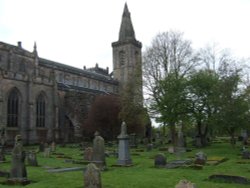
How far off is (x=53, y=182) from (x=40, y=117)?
32340 mm

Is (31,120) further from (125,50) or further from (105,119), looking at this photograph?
(125,50)

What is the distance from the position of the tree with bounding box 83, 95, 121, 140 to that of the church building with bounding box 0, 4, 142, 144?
308 cm

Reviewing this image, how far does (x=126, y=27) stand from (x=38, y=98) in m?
27.7

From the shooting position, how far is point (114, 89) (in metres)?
65.9

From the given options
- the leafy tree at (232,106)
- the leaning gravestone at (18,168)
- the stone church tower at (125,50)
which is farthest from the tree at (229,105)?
the stone church tower at (125,50)

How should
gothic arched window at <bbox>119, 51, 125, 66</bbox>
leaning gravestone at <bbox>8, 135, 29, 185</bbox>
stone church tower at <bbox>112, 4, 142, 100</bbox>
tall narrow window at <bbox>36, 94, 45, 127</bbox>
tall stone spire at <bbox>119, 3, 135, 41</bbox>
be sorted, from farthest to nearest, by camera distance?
gothic arched window at <bbox>119, 51, 125, 66</bbox> < tall stone spire at <bbox>119, 3, 135, 41</bbox> < stone church tower at <bbox>112, 4, 142, 100</bbox> < tall narrow window at <bbox>36, 94, 45, 127</bbox> < leaning gravestone at <bbox>8, 135, 29, 185</bbox>

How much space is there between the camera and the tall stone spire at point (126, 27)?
64312 millimetres

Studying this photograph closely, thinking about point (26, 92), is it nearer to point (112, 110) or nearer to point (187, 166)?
point (112, 110)

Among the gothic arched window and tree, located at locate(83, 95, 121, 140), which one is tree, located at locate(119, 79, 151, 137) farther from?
the gothic arched window

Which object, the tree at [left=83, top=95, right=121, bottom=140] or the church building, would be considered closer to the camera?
the church building

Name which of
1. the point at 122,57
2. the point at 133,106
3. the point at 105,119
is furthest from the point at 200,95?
the point at 122,57

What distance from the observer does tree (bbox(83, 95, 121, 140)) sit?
143ft

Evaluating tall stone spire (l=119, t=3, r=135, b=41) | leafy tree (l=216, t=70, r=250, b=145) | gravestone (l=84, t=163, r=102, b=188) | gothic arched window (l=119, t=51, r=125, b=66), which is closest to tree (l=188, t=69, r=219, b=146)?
→ leafy tree (l=216, t=70, r=250, b=145)

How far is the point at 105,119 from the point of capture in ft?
143
